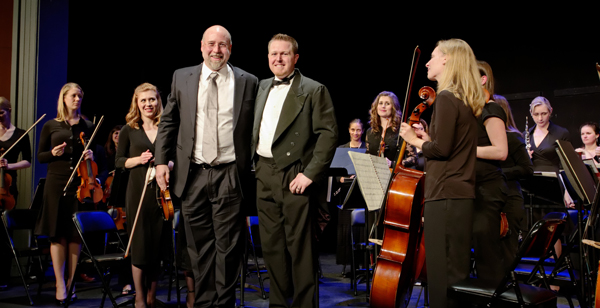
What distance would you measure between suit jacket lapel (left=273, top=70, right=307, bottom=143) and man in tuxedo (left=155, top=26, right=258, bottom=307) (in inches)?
9.2

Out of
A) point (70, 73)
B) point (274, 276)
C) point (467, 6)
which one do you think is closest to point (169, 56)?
point (70, 73)

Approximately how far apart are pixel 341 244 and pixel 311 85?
3.83m

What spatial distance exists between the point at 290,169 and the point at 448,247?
95cm

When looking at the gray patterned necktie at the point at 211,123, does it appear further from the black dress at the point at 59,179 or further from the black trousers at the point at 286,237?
the black dress at the point at 59,179

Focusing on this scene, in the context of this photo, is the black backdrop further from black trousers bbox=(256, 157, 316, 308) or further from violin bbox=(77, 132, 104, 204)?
black trousers bbox=(256, 157, 316, 308)

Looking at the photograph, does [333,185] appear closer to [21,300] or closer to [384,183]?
[384,183]

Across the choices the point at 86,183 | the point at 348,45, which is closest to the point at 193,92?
the point at 86,183

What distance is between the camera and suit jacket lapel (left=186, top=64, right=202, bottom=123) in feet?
9.54

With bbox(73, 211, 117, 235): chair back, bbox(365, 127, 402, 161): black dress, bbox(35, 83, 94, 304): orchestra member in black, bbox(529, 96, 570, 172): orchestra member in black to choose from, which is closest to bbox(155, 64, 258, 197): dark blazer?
bbox(73, 211, 117, 235): chair back

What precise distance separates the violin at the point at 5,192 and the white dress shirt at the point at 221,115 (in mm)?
2991

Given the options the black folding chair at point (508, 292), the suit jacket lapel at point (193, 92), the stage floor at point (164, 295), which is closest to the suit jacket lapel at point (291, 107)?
the suit jacket lapel at point (193, 92)

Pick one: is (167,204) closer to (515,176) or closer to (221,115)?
(221,115)

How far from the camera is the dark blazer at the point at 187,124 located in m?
2.88

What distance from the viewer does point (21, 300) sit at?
172 inches
